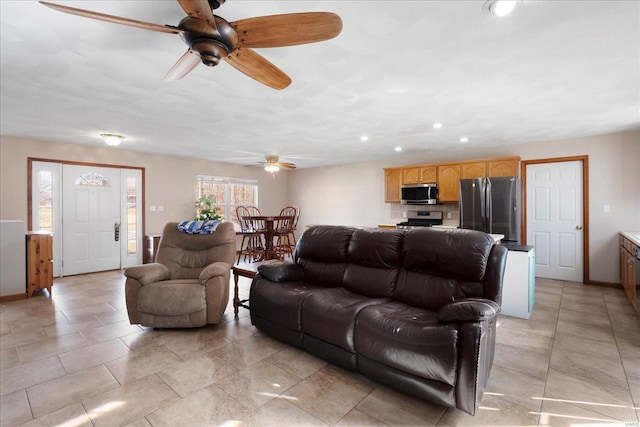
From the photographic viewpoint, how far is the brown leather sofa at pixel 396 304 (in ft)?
5.77

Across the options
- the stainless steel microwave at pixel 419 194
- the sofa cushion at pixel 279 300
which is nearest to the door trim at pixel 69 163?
the sofa cushion at pixel 279 300

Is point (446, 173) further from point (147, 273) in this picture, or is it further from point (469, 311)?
point (147, 273)

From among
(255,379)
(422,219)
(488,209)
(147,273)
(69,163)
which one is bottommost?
(255,379)

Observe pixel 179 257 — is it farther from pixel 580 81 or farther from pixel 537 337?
pixel 580 81

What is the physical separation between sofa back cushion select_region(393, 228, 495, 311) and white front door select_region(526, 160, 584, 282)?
3832mm

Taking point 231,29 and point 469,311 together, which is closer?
point 231,29

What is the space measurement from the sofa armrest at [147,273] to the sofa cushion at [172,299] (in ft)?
0.34

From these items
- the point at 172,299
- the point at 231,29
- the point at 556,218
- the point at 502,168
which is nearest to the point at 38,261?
the point at 172,299

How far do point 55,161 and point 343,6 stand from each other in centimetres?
583

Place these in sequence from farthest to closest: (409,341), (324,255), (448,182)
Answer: (448,182)
(324,255)
(409,341)

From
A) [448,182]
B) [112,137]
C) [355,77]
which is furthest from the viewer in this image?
[448,182]

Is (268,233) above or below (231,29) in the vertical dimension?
below

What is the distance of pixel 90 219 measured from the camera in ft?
18.4

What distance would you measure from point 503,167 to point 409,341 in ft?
15.0
